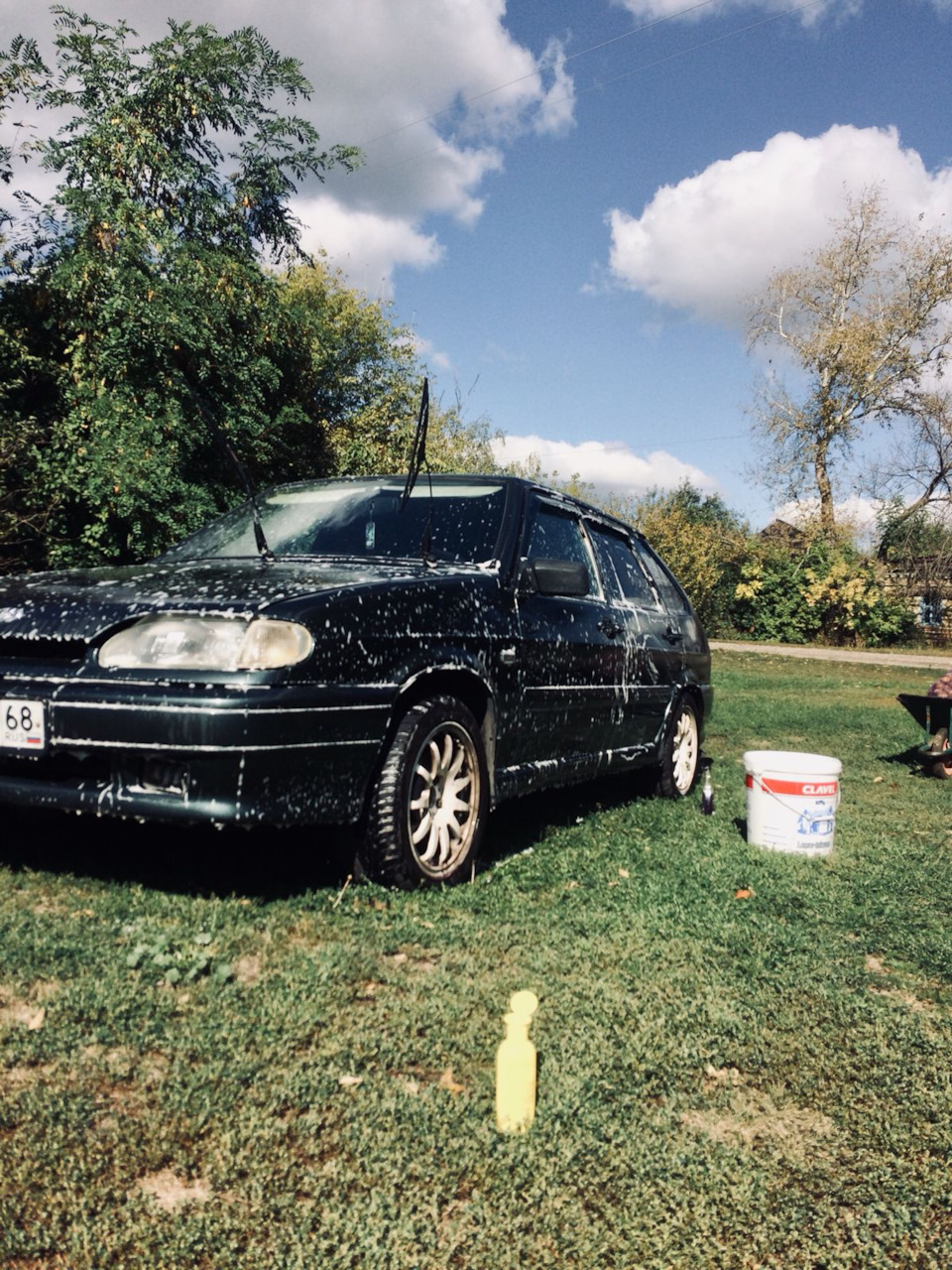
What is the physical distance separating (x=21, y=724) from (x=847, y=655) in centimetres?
2694

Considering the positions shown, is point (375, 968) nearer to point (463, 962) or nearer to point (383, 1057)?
point (463, 962)

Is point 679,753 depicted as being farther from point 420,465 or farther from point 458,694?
point 420,465

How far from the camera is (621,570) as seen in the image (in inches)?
233

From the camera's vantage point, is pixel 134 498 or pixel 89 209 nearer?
pixel 134 498

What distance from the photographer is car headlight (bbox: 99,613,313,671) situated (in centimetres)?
329

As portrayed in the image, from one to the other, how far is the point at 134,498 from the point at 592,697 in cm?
920

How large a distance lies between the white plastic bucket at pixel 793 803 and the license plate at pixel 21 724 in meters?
3.27

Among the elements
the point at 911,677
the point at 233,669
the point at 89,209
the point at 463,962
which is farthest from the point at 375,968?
the point at 911,677

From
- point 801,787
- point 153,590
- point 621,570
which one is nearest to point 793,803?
point 801,787

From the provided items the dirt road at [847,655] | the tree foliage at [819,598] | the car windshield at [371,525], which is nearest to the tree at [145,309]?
the car windshield at [371,525]

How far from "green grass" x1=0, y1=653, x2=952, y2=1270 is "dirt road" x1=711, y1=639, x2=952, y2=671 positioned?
71.1 ft

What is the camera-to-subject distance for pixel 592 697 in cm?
510

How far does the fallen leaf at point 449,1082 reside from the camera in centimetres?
239

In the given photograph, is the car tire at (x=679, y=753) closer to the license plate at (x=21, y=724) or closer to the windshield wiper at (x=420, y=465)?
the windshield wiper at (x=420, y=465)
